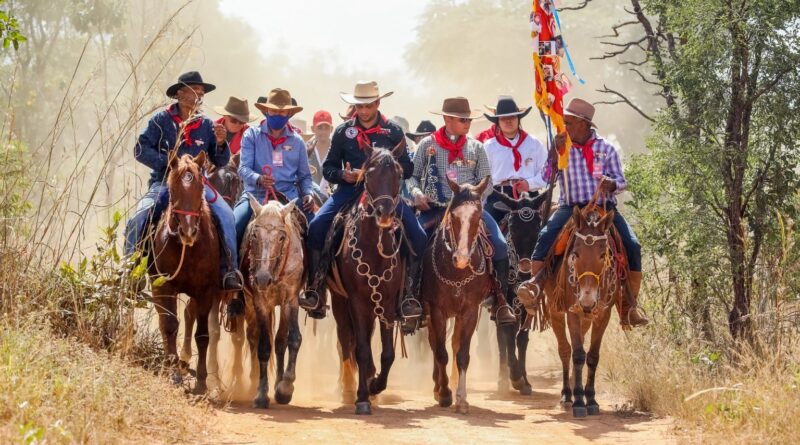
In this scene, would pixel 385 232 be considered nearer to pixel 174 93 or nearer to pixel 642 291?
pixel 174 93

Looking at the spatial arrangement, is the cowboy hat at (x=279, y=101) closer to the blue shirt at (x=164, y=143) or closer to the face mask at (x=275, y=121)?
the face mask at (x=275, y=121)

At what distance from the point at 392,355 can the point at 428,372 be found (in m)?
3.78

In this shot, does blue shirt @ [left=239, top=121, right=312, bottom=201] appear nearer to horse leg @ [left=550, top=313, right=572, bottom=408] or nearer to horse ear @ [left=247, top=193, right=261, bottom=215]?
horse ear @ [left=247, top=193, right=261, bottom=215]

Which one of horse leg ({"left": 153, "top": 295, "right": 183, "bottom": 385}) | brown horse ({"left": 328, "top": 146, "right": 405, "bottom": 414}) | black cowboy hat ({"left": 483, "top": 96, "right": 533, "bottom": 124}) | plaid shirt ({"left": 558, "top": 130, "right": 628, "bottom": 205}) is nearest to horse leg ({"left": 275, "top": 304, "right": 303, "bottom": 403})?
brown horse ({"left": 328, "top": 146, "right": 405, "bottom": 414})

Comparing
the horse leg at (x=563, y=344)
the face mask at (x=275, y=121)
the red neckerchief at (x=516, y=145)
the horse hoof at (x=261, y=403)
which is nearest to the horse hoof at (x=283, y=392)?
the horse hoof at (x=261, y=403)

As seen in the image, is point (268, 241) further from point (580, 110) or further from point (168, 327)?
point (580, 110)

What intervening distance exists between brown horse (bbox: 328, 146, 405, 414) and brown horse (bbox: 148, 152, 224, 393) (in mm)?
1297

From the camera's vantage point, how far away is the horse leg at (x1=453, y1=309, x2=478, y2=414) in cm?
1112

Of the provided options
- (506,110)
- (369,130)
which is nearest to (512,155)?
(506,110)

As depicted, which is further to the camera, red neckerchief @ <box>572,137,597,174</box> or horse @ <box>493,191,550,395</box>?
horse @ <box>493,191,550,395</box>

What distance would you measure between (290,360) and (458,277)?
188 cm

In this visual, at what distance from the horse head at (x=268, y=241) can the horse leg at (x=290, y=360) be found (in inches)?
19.0

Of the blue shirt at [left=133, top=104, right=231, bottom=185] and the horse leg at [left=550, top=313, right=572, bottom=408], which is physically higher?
the blue shirt at [left=133, top=104, right=231, bottom=185]

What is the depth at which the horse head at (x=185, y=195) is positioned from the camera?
10477mm
